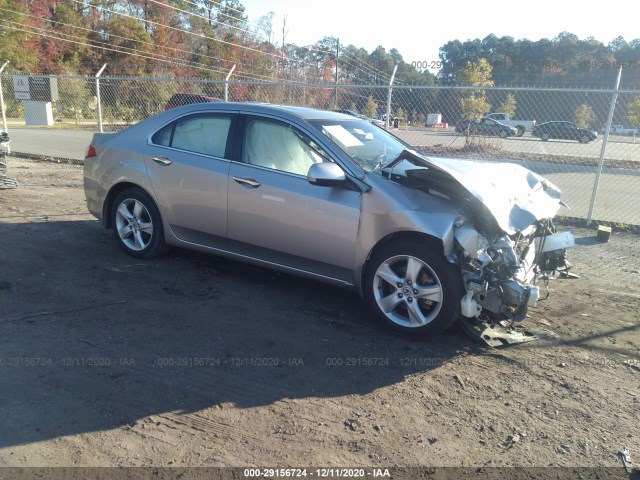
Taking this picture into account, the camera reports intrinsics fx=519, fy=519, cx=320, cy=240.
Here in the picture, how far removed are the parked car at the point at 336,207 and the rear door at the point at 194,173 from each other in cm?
1

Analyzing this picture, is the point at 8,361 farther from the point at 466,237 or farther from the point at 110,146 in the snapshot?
the point at 466,237

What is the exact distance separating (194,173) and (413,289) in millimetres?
2419

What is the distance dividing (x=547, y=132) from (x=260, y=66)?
39.9 meters

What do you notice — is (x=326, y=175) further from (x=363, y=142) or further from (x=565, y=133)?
(x=565, y=133)

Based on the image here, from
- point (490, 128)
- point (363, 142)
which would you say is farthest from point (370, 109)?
point (363, 142)

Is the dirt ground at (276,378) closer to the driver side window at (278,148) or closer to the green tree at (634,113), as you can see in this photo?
the driver side window at (278,148)

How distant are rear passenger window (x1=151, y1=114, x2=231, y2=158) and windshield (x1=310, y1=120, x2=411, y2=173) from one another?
0.96m

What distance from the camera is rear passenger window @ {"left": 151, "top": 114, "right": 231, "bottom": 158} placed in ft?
16.5

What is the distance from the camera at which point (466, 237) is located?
148 inches

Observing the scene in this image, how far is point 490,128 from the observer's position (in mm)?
17375

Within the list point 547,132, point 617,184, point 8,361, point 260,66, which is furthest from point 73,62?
point 8,361

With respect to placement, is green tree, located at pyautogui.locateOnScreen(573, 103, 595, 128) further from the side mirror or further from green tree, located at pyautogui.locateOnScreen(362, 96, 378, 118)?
the side mirror

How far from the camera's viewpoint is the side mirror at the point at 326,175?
4.14 m

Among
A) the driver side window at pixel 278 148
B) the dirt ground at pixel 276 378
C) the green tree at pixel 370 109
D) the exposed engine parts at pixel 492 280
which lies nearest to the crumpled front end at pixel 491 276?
the exposed engine parts at pixel 492 280
